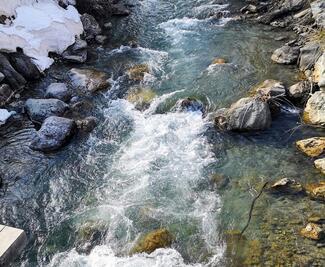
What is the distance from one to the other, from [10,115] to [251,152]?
23.3 feet

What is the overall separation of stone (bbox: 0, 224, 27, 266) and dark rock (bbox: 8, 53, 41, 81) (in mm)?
10952

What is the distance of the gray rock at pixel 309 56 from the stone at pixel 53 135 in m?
7.30

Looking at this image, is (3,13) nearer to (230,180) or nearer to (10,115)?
(10,115)

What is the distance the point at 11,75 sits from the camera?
13141 millimetres

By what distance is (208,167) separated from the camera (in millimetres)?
9602

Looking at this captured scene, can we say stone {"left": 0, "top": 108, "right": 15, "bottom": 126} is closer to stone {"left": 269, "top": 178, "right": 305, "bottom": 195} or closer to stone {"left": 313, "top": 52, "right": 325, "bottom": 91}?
stone {"left": 269, "top": 178, "right": 305, "bottom": 195}

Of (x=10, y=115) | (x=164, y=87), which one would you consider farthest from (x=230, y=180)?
(x=10, y=115)

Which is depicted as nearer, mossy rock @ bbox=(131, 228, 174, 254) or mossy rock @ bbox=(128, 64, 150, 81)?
mossy rock @ bbox=(131, 228, 174, 254)

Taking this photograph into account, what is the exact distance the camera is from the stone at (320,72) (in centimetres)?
1101

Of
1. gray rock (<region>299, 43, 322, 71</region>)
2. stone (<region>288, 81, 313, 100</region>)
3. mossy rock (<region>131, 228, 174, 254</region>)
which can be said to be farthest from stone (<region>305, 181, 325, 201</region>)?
gray rock (<region>299, 43, 322, 71</region>)

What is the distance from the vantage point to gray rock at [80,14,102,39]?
55.0 ft

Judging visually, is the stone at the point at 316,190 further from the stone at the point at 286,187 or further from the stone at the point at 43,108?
the stone at the point at 43,108

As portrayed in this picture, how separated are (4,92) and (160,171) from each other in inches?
242

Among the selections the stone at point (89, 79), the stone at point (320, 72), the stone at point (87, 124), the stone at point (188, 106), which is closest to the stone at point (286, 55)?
the stone at point (320, 72)
